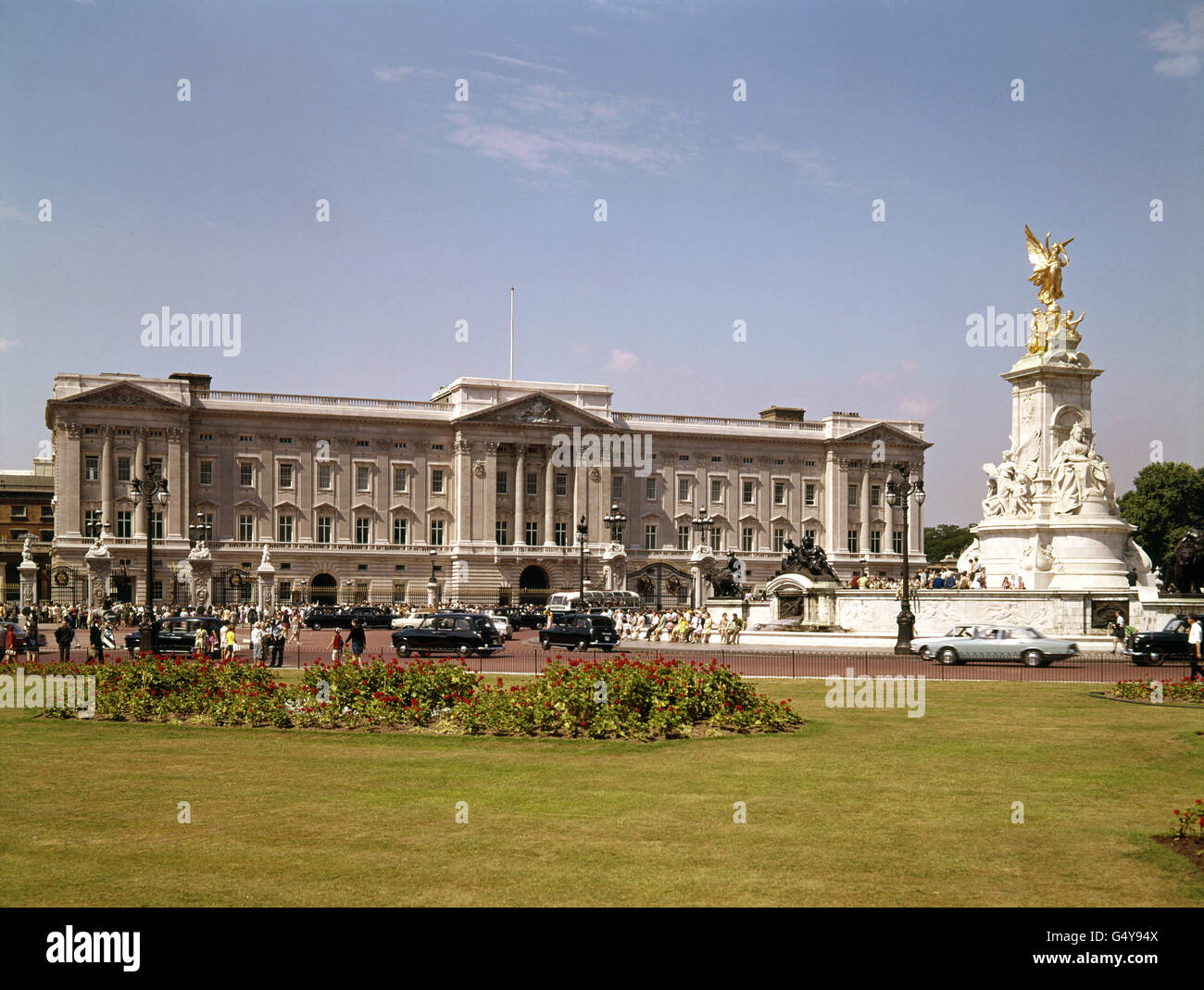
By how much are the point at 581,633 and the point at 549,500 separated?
5627 cm

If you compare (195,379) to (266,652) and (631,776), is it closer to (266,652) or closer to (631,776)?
(266,652)

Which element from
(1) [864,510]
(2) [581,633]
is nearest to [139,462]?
(2) [581,633]

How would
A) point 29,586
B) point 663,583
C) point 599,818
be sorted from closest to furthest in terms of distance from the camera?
point 599,818
point 29,586
point 663,583

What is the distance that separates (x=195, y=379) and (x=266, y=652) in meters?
64.0

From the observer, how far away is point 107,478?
295 feet

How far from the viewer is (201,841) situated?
1193cm

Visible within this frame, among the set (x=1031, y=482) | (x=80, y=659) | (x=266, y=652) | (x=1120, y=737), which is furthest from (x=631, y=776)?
(x=1031, y=482)

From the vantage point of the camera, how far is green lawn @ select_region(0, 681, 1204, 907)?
1031 centimetres

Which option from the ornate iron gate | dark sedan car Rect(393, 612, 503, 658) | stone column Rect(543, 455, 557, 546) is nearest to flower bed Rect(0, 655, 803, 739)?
dark sedan car Rect(393, 612, 503, 658)
